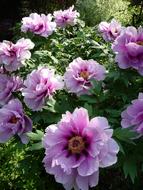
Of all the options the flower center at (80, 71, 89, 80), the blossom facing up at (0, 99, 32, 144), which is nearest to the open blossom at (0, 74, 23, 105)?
the blossom facing up at (0, 99, 32, 144)

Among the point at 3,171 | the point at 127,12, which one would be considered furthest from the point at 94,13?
the point at 3,171

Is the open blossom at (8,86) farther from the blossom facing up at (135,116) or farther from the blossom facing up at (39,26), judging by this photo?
the blossom facing up at (135,116)

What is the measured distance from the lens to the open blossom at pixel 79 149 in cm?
182

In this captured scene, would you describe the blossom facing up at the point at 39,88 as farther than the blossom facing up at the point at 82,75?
No

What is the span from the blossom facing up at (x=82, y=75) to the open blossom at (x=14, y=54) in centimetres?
38

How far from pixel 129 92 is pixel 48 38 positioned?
100 cm

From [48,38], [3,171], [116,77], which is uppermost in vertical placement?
[116,77]

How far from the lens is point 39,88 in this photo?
7.84ft

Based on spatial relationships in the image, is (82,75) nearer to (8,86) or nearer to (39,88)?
(39,88)

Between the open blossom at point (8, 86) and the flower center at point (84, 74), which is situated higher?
the flower center at point (84, 74)

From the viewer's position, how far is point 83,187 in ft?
6.01

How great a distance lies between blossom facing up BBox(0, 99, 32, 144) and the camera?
2.38m

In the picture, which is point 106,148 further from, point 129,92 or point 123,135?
point 129,92

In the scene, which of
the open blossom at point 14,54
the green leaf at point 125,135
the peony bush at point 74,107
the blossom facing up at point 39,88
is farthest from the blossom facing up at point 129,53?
the open blossom at point 14,54
